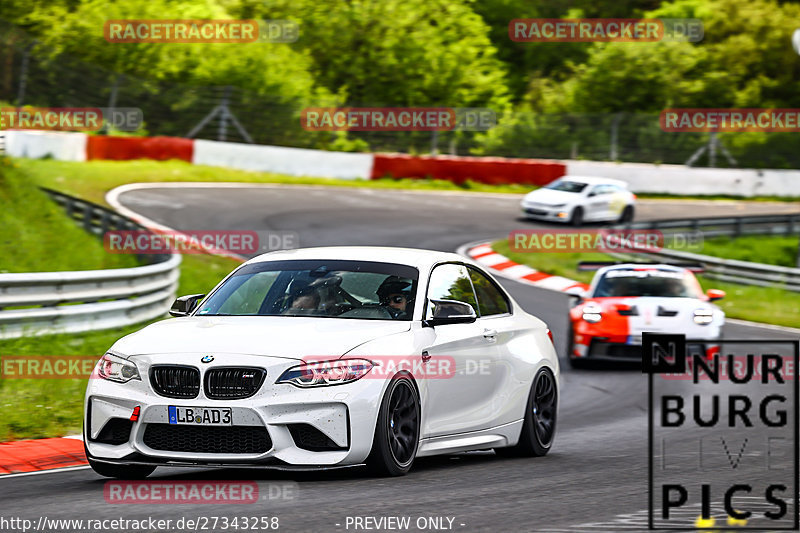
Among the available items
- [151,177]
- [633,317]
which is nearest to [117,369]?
[633,317]

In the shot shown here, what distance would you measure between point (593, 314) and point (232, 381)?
9055 mm

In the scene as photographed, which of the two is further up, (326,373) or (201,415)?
(326,373)

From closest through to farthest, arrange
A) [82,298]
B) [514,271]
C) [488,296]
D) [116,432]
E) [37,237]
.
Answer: [116,432], [488,296], [82,298], [37,237], [514,271]

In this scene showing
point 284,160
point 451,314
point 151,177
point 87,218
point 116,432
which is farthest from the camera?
point 284,160

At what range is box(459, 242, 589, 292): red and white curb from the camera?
79.6ft

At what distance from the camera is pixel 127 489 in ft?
24.4

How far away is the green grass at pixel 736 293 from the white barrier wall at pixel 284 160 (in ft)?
32.0

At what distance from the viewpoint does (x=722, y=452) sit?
8555 millimetres

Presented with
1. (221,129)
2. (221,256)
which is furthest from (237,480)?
(221,129)

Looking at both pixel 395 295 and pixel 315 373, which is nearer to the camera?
pixel 315 373

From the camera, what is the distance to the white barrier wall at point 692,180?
39312 mm

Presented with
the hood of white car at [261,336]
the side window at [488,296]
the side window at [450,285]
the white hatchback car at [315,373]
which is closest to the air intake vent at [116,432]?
the white hatchback car at [315,373]

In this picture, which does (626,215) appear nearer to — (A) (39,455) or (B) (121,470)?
(A) (39,455)

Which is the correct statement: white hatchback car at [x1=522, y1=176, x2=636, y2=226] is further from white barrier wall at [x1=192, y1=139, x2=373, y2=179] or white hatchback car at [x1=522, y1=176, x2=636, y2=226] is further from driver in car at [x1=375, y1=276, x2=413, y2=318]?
driver in car at [x1=375, y1=276, x2=413, y2=318]
